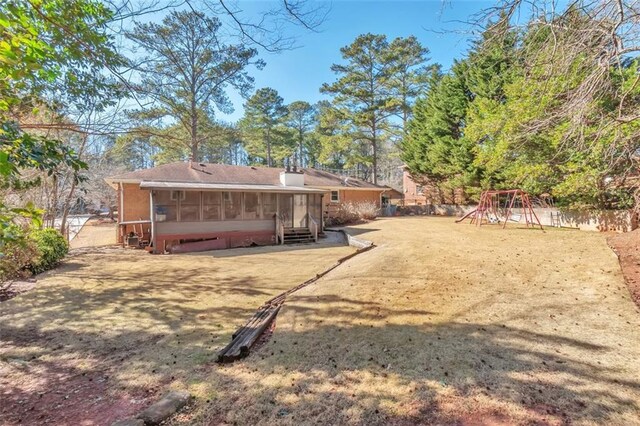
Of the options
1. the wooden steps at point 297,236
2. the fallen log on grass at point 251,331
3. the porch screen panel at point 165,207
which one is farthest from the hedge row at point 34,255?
the wooden steps at point 297,236

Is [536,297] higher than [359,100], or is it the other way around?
[359,100]

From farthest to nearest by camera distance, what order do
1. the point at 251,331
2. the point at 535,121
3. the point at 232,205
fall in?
the point at 232,205 → the point at 535,121 → the point at 251,331

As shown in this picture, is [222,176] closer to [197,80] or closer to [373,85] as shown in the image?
[197,80]

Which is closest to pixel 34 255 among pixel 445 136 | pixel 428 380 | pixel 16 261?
pixel 16 261

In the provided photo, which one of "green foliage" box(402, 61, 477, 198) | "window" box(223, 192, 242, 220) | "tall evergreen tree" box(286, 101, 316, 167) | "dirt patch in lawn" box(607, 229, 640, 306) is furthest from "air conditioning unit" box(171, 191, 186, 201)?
"tall evergreen tree" box(286, 101, 316, 167)

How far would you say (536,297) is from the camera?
5793 millimetres

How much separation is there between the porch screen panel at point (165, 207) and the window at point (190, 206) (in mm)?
273

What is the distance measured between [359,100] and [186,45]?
1733cm

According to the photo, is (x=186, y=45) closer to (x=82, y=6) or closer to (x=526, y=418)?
(x=82, y=6)

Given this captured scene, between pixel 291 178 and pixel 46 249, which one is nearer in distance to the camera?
pixel 46 249

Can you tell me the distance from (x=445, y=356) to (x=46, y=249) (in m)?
10.8

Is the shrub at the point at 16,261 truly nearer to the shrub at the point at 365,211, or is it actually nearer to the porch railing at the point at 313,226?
the porch railing at the point at 313,226

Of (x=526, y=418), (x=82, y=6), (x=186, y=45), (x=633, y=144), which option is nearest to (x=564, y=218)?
(x=633, y=144)

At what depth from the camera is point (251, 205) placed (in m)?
15.2
